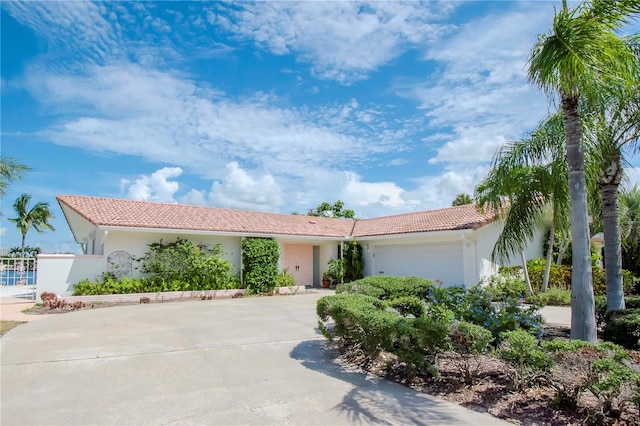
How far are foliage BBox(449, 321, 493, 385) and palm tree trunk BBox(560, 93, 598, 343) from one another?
90.7 inches

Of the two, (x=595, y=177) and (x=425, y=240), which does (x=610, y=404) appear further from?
(x=425, y=240)

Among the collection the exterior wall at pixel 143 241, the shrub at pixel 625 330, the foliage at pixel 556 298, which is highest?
the exterior wall at pixel 143 241

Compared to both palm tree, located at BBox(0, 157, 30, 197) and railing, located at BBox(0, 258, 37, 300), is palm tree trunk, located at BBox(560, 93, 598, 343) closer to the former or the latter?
palm tree, located at BBox(0, 157, 30, 197)

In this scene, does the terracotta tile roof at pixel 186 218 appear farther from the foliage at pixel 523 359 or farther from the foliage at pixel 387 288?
the foliage at pixel 523 359

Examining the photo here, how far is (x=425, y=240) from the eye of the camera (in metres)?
20.3

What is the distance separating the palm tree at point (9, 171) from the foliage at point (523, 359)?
41.4ft

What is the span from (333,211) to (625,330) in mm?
37318

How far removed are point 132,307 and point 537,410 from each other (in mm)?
14305

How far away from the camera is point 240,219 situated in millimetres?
22516

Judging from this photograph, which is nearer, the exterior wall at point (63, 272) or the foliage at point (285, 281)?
the exterior wall at point (63, 272)

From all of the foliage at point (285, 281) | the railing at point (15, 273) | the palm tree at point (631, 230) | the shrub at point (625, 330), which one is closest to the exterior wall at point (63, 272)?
the foliage at point (285, 281)

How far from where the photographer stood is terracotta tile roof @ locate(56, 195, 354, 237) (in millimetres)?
17438

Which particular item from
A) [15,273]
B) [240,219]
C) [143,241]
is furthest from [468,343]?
[15,273]

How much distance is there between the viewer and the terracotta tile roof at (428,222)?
720 inches
